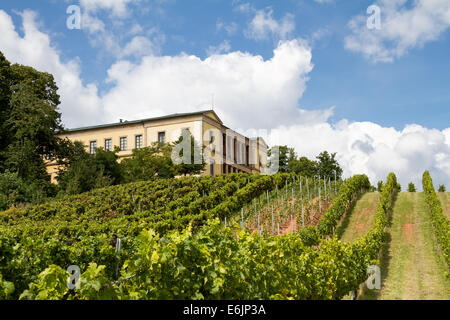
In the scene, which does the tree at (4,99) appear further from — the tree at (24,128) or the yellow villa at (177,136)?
the yellow villa at (177,136)

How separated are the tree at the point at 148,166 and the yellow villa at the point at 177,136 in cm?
540

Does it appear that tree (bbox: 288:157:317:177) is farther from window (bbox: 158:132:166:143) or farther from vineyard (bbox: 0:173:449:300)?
vineyard (bbox: 0:173:449:300)

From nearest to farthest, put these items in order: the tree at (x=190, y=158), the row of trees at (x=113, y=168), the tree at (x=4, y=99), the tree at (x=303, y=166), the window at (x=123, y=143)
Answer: the tree at (x=4, y=99) → the row of trees at (x=113, y=168) → the tree at (x=190, y=158) → the window at (x=123, y=143) → the tree at (x=303, y=166)

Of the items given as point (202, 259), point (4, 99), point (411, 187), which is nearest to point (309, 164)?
point (411, 187)

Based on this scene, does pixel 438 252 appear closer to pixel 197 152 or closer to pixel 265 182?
pixel 265 182

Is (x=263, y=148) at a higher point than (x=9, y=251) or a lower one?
higher

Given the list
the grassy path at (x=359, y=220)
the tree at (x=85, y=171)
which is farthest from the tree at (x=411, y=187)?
the tree at (x=85, y=171)

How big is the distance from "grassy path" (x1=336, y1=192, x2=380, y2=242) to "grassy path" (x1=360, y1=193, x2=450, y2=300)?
1.23m

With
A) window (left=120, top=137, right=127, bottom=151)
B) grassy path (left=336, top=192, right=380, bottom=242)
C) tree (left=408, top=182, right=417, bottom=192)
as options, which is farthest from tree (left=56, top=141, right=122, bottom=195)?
tree (left=408, top=182, right=417, bottom=192)

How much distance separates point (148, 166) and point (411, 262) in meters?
27.8

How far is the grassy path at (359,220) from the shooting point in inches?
895
